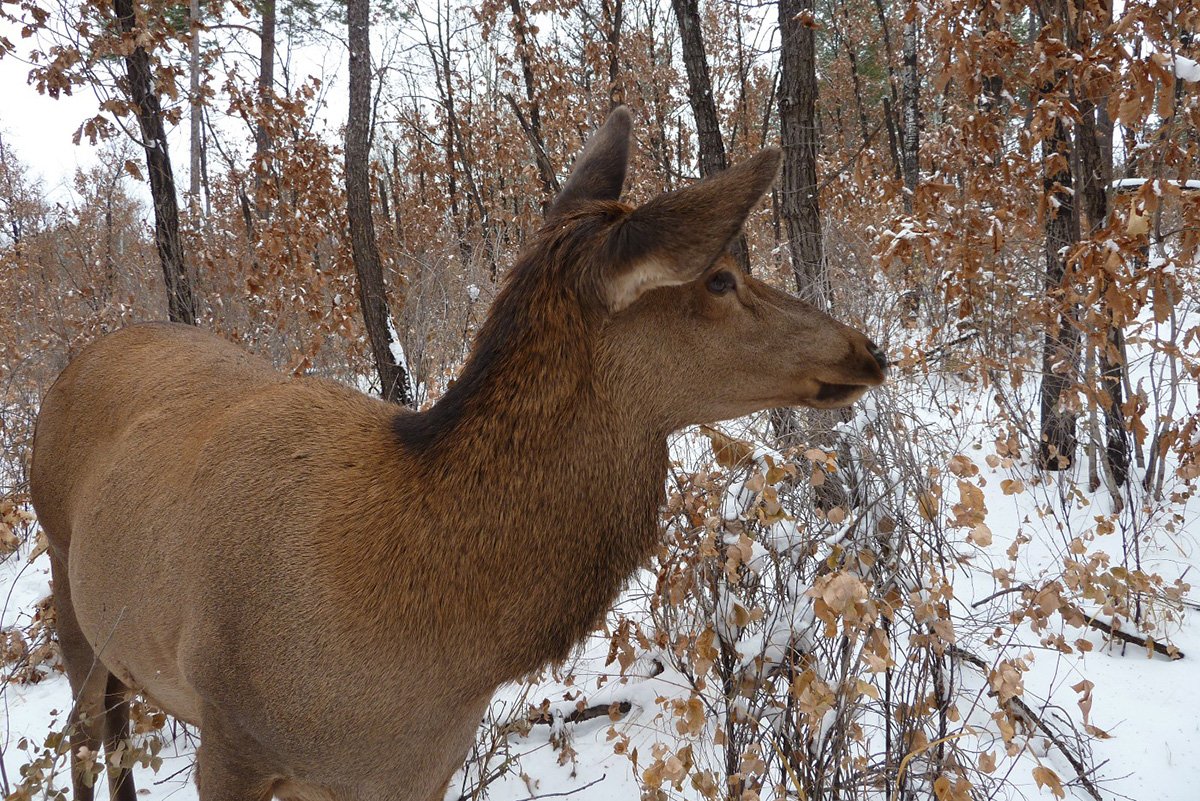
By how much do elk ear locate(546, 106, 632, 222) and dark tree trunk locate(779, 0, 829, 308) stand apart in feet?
10.1

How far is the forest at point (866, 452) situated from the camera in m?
2.80

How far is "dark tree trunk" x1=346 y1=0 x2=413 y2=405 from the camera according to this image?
23.2 ft

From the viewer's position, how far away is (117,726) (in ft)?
12.9

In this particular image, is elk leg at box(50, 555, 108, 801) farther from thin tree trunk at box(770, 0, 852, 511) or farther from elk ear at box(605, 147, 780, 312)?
thin tree trunk at box(770, 0, 852, 511)

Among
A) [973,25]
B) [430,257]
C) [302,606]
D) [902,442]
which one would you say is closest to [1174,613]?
[902,442]

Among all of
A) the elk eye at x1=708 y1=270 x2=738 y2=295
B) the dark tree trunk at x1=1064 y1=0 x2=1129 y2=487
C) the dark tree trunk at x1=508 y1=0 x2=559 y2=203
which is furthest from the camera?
the dark tree trunk at x1=508 y1=0 x2=559 y2=203

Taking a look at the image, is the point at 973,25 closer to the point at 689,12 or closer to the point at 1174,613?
the point at 689,12

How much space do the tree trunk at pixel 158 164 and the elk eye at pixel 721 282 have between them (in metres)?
5.75

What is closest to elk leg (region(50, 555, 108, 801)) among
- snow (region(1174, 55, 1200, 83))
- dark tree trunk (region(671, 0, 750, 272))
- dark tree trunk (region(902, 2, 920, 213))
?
dark tree trunk (region(671, 0, 750, 272))

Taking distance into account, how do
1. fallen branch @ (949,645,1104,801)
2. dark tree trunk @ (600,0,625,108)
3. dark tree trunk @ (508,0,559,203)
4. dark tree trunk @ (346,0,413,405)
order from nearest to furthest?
fallen branch @ (949,645,1104,801) → dark tree trunk @ (346,0,413,405) → dark tree trunk @ (600,0,625,108) → dark tree trunk @ (508,0,559,203)

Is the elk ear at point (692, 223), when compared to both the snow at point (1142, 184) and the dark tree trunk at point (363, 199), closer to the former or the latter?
→ the snow at point (1142, 184)

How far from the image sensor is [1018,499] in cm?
628

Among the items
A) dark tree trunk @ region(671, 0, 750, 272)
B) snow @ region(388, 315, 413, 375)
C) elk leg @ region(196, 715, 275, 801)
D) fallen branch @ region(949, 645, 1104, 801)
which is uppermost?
dark tree trunk @ region(671, 0, 750, 272)

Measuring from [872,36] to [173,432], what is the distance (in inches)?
882
